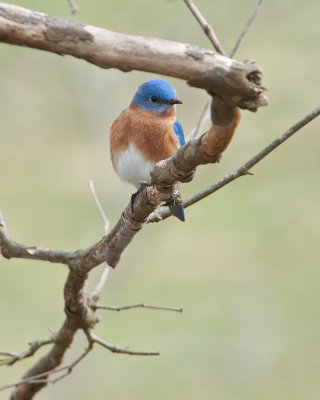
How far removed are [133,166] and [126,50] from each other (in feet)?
6.94

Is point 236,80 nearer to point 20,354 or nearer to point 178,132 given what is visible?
point 20,354

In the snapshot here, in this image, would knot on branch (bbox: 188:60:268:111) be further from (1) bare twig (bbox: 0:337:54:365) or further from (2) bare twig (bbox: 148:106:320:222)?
(1) bare twig (bbox: 0:337:54:365)

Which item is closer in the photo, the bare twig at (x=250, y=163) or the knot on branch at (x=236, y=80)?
the knot on branch at (x=236, y=80)

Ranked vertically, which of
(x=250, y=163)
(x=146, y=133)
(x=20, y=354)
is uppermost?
(x=250, y=163)

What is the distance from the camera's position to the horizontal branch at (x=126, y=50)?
1.59 metres

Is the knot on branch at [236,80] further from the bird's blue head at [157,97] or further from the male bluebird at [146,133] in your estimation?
the bird's blue head at [157,97]

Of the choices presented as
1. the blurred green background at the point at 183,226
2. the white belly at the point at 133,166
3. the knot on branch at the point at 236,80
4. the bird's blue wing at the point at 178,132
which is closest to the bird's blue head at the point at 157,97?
the bird's blue wing at the point at 178,132

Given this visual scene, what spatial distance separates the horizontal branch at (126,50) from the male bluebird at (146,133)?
6.57ft

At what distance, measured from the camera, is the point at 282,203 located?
6.20 metres

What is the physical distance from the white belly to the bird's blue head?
27cm

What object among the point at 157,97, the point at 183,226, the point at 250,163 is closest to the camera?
the point at 250,163

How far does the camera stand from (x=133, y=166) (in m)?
3.70

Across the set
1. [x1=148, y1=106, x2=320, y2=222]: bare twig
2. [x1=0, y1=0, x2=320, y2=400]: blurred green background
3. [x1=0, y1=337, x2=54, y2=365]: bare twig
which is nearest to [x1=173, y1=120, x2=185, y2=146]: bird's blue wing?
[x1=148, y1=106, x2=320, y2=222]: bare twig

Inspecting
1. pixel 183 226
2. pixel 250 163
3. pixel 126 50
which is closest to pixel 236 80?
pixel 126 50
